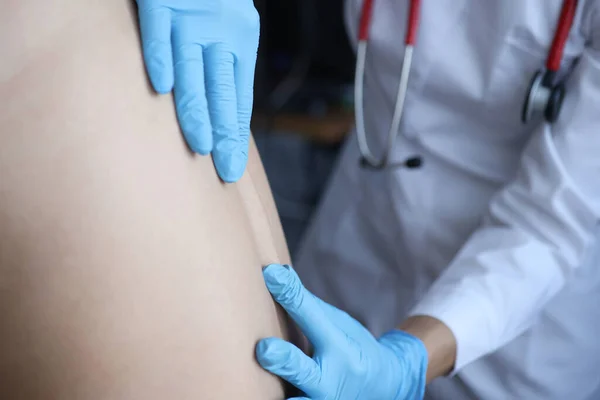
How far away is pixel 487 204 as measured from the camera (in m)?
0.96

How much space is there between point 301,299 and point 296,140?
2.10m

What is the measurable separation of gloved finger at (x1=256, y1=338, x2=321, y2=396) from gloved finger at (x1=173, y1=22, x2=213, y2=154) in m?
0.19

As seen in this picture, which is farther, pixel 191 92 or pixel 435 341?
pixel 435 341

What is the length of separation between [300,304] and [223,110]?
21 centimetres

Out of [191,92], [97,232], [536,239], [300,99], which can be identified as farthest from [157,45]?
[300,99]

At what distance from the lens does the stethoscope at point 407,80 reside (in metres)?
0.80

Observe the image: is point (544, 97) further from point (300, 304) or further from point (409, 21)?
point (300, 304)

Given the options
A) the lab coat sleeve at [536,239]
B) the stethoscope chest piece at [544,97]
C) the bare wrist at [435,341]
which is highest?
the stethoscope chest piece at [544,97]

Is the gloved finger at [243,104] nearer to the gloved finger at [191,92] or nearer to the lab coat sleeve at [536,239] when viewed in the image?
the gloved finger at [191,92]

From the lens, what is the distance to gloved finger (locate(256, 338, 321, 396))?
541mm

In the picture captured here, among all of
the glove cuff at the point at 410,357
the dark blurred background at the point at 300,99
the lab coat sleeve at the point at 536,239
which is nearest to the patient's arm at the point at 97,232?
the glove cuff at the point at 410,357

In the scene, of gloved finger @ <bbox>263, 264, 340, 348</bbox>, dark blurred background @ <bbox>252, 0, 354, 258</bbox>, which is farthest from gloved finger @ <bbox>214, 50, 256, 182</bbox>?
dark blurred background @ <bbox>252, 0, 354, 258</bbox>

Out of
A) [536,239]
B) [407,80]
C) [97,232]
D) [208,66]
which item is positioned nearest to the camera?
[97,232]

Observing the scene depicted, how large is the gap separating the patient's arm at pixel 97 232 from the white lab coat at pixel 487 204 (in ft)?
1.37
